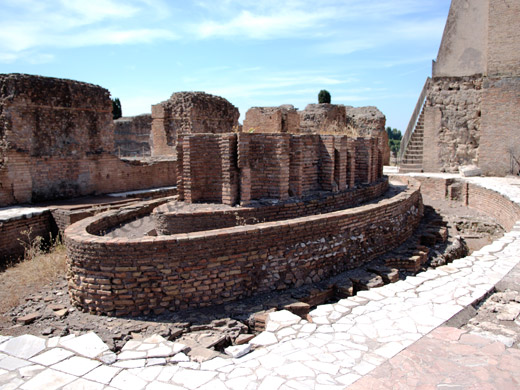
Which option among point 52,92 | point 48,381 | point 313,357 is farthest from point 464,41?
point 48,381

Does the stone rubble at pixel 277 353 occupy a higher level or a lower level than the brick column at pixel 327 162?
lower

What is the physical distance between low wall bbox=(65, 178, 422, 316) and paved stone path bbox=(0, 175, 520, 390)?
2.81ft

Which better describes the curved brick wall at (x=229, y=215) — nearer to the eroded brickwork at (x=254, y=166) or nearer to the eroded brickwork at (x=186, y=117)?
the eroded brickwork at (x=254, y=166)

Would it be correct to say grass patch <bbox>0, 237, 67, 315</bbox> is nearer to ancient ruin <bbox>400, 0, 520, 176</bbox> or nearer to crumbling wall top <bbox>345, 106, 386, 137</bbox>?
ancient ruin <bbox>400, 0, 520, 176</bbox>

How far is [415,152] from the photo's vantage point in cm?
1620

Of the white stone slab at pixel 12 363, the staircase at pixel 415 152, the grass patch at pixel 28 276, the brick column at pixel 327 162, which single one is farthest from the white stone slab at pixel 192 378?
the staircase at pixel 415 152

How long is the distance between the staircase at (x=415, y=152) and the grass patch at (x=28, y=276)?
12.8 metres

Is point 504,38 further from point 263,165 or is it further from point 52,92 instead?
point 52,92

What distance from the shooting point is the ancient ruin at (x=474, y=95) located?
13.7m

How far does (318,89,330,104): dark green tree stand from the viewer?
29.6 m

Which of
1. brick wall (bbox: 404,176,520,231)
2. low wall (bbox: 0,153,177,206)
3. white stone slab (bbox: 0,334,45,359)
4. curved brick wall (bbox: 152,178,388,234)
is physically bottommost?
white stone slab (bbox: 0,334,45,359)

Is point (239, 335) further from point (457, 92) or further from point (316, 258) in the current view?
point (457, 92)

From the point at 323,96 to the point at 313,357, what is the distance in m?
28.3

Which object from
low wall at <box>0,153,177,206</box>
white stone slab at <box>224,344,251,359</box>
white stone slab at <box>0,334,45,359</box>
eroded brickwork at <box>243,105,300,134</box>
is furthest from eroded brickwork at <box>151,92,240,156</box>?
white stone slab at <box>224,344,251,359</box>
